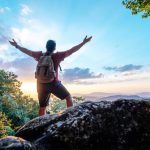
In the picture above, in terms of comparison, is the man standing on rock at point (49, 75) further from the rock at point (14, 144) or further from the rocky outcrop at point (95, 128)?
the rock at point (14, 144)

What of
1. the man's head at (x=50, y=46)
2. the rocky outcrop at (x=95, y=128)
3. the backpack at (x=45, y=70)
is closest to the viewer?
the rocky outcrop at (x=95, y=128)

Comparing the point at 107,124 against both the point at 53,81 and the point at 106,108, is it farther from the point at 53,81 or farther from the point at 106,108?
the point at 53,81

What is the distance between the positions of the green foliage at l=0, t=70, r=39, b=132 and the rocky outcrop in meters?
25.3

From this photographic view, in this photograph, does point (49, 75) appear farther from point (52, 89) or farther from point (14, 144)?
point (14, 144)

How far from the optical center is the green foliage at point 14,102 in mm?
32656

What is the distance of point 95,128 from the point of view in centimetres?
687

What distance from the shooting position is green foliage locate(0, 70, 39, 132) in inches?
1286

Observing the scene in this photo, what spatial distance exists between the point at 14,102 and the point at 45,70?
2454 centimetres

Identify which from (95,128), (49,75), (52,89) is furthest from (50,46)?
(95,128)

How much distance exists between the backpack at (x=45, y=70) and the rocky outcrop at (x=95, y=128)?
2569mm

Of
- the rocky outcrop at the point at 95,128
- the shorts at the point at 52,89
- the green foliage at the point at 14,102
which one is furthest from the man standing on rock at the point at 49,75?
the green foliage at the point at 14,102

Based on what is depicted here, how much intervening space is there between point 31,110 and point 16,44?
24771 mm

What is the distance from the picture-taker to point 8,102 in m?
32.6

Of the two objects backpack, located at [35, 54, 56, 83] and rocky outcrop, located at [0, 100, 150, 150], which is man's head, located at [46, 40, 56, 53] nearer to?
backpack, located at [35, 54, 56, 83]
